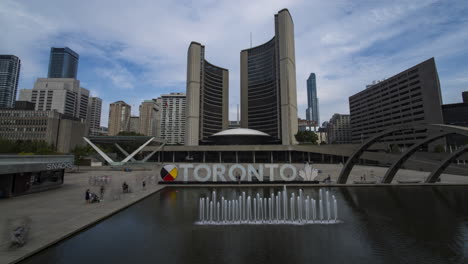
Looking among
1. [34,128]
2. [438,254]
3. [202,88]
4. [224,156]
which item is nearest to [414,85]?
[224,156]

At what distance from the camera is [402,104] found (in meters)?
103

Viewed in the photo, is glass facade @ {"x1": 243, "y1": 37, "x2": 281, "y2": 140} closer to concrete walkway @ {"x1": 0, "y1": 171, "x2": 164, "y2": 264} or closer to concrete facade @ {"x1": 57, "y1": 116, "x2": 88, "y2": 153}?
concrete facade @ {"x1": 57, "y1": 116, "x2": 88, "y2": 153}

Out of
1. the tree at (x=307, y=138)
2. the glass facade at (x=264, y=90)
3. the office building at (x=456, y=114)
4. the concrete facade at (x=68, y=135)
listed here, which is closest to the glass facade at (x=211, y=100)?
the glass facade at (x=264, y=90)

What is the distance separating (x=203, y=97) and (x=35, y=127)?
8026 cm

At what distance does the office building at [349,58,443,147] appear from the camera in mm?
88812

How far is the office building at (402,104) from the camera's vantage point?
3497 inches

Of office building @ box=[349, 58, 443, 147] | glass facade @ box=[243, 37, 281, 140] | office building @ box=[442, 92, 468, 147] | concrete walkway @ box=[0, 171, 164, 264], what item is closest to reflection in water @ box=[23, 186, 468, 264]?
concrete walkway @ box=[0, 171, 164, 264]

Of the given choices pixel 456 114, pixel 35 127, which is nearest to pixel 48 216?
pixel 35 127

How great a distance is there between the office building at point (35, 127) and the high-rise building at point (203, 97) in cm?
5550

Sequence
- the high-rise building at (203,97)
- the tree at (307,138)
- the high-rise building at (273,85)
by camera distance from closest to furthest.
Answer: the tree at (307,138) → the high-rise building at (273,85) → the high-rise building at (203,97)

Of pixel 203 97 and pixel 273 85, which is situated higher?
pixel 273 85

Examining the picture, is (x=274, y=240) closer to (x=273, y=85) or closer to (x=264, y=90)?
(x=273, y=85)

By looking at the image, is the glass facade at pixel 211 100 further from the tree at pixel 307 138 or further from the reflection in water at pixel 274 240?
the reflection in water at pixel 274 240

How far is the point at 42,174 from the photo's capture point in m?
24.7
